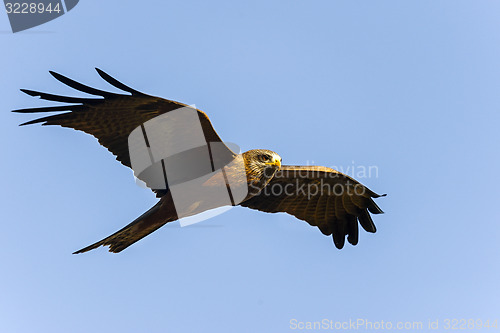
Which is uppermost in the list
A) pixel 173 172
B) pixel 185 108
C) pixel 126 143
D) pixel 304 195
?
pixel 185 108

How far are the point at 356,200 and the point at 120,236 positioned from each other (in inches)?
143

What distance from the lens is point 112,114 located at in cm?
737

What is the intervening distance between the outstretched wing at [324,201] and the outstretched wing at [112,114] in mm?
1627

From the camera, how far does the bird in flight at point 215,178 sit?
23.5 ft

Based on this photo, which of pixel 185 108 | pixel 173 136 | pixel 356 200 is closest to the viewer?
pixel 185 108

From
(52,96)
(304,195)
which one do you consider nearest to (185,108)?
(52,96)

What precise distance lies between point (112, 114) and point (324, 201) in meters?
3.64

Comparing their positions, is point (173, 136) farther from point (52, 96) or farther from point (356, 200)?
point (356, 200)

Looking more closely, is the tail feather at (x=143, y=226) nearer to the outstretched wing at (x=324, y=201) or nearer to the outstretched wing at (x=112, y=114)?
the outstretched wing at (x=112, y=114)

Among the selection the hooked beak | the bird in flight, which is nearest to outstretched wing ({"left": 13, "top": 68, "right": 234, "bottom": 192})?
the bird in flight

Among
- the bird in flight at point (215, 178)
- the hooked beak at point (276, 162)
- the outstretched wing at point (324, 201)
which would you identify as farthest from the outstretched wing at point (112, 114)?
the outstretched wing at point (324, 201)

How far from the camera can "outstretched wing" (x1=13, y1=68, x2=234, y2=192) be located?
278 inches

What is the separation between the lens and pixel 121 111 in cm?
731

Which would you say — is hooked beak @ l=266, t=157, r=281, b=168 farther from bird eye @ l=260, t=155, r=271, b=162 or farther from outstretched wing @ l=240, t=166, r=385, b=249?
outstretched wing @ l=240, t=166, r=385, b=249
